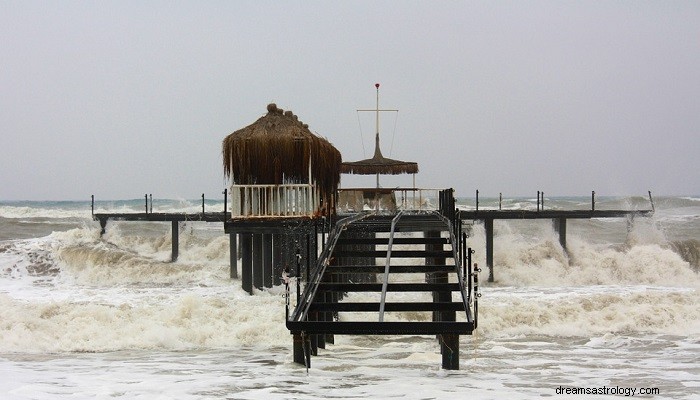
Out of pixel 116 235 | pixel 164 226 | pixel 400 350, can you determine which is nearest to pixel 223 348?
pixel 400 350

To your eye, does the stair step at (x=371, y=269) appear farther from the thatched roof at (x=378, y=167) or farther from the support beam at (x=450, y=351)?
the thatched roof at (x=378, y=167)

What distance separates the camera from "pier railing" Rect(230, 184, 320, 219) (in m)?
24.9

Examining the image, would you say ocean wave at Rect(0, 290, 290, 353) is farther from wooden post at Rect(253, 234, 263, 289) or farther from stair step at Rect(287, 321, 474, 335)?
stair step at Rect(287, 321, 474, 335)

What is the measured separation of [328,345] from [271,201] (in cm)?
670

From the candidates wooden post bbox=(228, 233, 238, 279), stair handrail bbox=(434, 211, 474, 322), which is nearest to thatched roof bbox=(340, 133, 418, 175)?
wooden post bbox=(228, 233, 238, 279)

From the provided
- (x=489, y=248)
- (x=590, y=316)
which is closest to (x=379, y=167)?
(x=489, y=248)

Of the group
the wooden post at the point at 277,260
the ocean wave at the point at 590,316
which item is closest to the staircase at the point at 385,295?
the ocean wave at the point at 590,316

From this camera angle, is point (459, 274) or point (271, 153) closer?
point (459, 274)

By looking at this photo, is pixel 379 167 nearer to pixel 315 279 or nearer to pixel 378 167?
pixel 378 167

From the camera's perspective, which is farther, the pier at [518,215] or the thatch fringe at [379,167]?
the pier at [518,215]

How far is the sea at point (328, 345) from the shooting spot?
1408cm

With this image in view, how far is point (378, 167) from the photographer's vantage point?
3397 cm

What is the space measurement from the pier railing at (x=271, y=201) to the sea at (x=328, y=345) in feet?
6.93

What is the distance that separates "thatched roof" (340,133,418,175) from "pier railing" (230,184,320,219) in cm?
894
